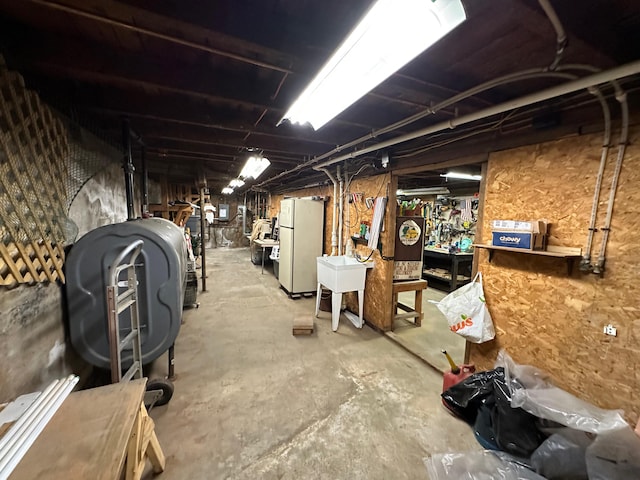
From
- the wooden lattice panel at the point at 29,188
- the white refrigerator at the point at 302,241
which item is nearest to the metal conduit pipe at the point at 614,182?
the wooden lattice panel at the point at 29,188

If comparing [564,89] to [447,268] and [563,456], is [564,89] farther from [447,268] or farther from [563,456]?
[447,268]

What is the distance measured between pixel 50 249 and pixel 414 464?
2.75 metres

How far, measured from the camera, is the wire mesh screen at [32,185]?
1.36 metres

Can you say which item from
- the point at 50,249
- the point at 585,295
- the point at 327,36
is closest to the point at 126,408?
the point at 50,249

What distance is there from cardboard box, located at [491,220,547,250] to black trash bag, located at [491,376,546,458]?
102cm

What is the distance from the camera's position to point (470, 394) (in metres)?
1.90

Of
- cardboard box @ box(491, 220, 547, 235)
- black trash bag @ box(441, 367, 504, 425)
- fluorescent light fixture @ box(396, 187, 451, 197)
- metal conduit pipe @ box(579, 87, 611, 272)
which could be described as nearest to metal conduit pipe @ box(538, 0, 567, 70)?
metal conduit pipe @ box(579, 87, 611, 272)

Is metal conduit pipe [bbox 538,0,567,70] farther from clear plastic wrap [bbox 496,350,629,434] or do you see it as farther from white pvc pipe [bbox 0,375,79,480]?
white pvc pipe [bbox 0,375,79,480]

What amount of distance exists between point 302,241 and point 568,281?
3.66 metres

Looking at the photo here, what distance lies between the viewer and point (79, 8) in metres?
1.03

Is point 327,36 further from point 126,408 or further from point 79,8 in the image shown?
point 126,408

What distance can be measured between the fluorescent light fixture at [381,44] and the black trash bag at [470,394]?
2.14 metres

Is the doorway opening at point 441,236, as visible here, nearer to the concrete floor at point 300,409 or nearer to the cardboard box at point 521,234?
the concrete floor at point 300,409

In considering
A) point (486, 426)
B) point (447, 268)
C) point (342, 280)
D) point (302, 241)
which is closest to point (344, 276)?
point (342, 280)
